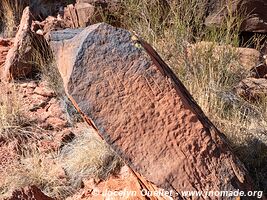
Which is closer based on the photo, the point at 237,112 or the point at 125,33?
the point at 125,33

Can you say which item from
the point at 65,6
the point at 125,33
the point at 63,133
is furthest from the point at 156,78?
the point at 65,6

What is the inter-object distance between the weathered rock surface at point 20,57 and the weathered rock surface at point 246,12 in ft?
6.70

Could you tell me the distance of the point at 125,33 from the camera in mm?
2674

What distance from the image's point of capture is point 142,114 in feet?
8.44

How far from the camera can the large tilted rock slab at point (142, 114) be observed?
254 centimetres

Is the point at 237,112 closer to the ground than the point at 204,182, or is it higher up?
closer to the ground

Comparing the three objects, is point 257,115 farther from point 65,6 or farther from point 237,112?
point 65,6

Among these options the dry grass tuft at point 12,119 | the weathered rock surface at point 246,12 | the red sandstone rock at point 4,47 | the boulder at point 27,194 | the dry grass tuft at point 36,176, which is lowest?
the dry grass tuft at point 36,176

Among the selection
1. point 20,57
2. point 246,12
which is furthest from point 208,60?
point 20,57

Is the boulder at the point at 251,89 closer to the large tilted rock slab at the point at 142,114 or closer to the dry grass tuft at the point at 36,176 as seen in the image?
the dry grass tuft at the point at 36,176

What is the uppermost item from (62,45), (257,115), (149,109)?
(62,45)

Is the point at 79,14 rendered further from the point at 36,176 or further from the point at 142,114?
the point at 142,114

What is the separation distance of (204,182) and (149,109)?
50 centimetres

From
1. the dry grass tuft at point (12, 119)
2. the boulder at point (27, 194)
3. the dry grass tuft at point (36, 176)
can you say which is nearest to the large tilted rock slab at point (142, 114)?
the boulder at point (27, 194)
